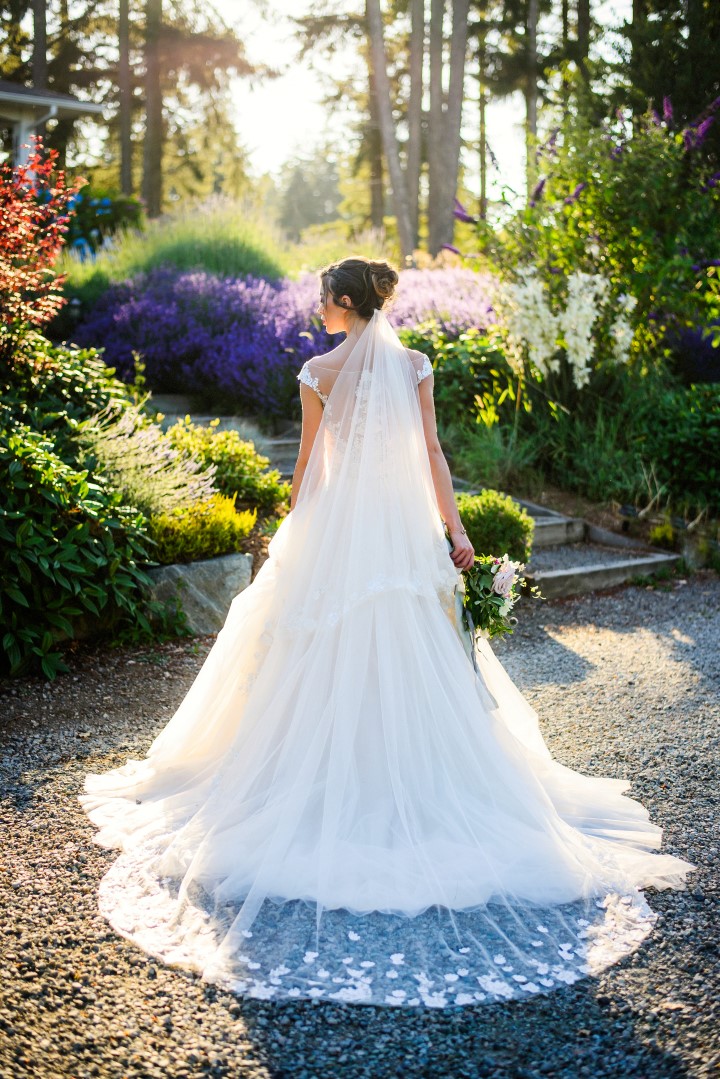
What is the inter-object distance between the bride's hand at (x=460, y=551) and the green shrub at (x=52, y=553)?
2.09 meters

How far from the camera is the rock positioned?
5.27 metres

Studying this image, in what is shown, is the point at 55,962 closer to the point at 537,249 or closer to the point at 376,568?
the point at 376,568

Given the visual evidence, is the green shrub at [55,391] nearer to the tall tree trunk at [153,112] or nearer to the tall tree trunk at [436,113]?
the tall tree trunk at [436,113]

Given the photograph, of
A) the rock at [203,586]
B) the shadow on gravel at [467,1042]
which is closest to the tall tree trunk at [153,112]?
the rock at [203,586]

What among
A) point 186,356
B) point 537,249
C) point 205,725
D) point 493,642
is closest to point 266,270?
point 186,356

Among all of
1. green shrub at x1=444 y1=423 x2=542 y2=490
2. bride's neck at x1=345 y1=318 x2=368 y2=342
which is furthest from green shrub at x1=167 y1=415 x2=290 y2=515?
bride's neck at x1=345 y1=318 x2=368 y2=342

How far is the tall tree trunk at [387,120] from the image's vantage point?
16391 mm

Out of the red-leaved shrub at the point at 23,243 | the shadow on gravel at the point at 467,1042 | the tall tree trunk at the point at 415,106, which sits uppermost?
the tall tree trunk at the point at 415,106

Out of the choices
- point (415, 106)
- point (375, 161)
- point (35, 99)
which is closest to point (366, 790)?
point (35, 99)

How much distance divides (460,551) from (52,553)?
2.26m

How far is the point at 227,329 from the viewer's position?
9.47m

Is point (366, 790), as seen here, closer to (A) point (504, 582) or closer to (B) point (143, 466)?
(A) point (504, 582)

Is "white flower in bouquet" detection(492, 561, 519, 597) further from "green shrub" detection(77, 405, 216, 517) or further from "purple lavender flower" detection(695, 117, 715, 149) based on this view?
"purple lavender flower" detection(695, 117, 715, 149)

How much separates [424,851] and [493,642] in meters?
2.86
